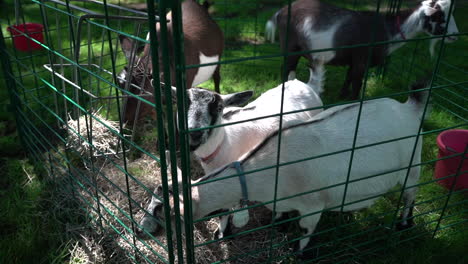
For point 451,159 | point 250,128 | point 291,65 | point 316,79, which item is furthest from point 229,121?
point 291,65

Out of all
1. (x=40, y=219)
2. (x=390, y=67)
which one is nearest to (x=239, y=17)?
(x=390, y=67)

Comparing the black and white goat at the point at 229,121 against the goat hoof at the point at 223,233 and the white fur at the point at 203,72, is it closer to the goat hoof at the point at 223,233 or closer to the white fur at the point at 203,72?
the goat hoof at the point at 223,233

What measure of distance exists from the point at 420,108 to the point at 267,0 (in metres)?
6.26

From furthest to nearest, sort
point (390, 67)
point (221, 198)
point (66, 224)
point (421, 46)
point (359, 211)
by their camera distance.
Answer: point (421, 46)
point (390, 67)
point (359, 211)
point (66, 224)
point (221, 198)

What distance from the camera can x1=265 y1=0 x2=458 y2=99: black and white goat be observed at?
445 cm

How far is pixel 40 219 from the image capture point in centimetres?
280

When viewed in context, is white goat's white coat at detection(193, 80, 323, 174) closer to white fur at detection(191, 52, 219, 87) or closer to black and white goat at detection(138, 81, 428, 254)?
black and white goat at detection(138, 81, 428, 254)

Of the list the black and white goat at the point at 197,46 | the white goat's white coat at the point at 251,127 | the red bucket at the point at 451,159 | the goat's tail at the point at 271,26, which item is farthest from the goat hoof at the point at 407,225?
the goat's tail at the point at 271,26

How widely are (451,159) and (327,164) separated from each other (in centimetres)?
137

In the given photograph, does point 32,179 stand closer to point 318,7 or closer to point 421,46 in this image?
point 318,7

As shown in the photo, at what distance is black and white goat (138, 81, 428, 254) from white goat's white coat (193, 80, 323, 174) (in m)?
0.23

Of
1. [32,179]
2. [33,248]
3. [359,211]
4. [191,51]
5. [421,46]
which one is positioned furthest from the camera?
[421,46]

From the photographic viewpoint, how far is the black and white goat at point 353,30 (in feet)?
14.6

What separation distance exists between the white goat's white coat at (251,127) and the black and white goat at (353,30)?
4.17ft
